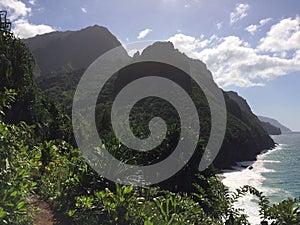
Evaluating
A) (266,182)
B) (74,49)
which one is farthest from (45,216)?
(74,49)

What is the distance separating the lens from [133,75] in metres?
80.8

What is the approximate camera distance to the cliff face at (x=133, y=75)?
64312 mm

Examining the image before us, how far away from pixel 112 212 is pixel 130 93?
62090mm

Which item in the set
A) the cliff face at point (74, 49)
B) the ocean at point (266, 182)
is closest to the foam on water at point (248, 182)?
the ocean at point (266, 182)

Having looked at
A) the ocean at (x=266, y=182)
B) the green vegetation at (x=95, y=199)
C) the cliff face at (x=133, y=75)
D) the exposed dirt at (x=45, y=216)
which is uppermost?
the cliff face at (x=133, y=75)

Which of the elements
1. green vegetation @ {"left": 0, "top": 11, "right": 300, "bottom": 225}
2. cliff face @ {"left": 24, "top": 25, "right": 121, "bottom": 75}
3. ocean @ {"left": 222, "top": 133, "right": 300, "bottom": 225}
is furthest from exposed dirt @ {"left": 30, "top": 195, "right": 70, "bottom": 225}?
cliff face @ {"left": 24, "top": 25, "right": 121, "bottom": 75}

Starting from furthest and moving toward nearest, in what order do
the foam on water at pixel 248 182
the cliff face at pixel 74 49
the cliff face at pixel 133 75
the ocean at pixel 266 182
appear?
1. the cliff face at pixel 74 49
2. the cliff face at pixel 133 75
3. the ocean at pixel 266 182
4. the foam on water at pixel 248 182

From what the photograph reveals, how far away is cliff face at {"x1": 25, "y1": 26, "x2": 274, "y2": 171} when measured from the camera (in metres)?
64.3

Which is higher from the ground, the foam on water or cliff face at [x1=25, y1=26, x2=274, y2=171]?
cliff face at [x1=25, y1=26, x2=274, y2=171]

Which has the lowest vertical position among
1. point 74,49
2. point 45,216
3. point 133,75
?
point 45,216

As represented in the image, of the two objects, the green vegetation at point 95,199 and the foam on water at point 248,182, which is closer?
the green vegetation at point 95,199

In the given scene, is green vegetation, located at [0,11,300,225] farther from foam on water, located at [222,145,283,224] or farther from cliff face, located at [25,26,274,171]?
foam on water, located at [222,145,283,224]

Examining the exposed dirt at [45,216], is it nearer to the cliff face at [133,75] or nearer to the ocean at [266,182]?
the cliff face at [133,75]

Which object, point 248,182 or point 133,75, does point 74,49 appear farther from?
point 248,182
